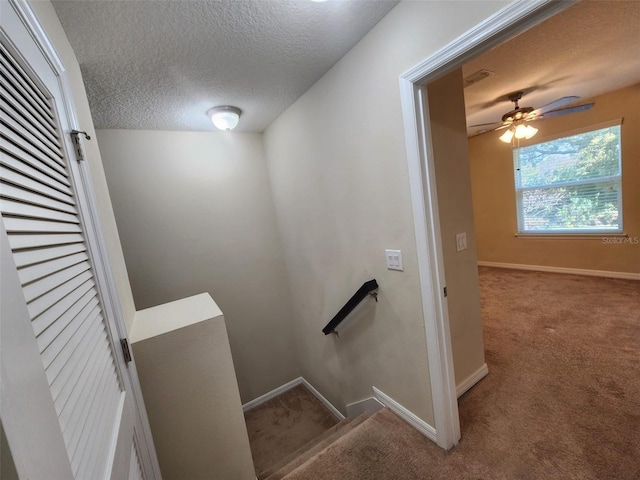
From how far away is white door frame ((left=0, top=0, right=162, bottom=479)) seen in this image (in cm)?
99

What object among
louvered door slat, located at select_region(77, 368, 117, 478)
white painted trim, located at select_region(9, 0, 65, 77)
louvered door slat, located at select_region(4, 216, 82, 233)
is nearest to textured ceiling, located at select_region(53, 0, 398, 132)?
white painted trim, located at select_region(9, 0, 65, 77)

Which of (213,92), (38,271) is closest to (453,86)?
(213,92)

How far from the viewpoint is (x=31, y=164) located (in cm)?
64

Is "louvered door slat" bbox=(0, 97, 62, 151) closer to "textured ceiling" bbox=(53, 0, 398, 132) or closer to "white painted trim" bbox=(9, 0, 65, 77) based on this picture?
"white painted trim" bbox=(9, 0, 65, 77)

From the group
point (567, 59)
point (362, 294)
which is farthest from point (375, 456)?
point (567, 59)

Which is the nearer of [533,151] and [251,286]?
[251,286]

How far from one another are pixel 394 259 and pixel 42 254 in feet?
4.68

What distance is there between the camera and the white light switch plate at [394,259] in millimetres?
1500

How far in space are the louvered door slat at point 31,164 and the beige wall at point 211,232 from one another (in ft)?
5.41

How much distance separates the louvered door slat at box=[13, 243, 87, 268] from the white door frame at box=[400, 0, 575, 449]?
1359mm

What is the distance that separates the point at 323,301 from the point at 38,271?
2.01 m

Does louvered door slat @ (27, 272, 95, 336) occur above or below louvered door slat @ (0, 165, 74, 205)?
below

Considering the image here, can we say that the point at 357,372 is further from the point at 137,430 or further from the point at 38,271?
the point at 38,271

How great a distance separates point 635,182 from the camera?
327 cm
